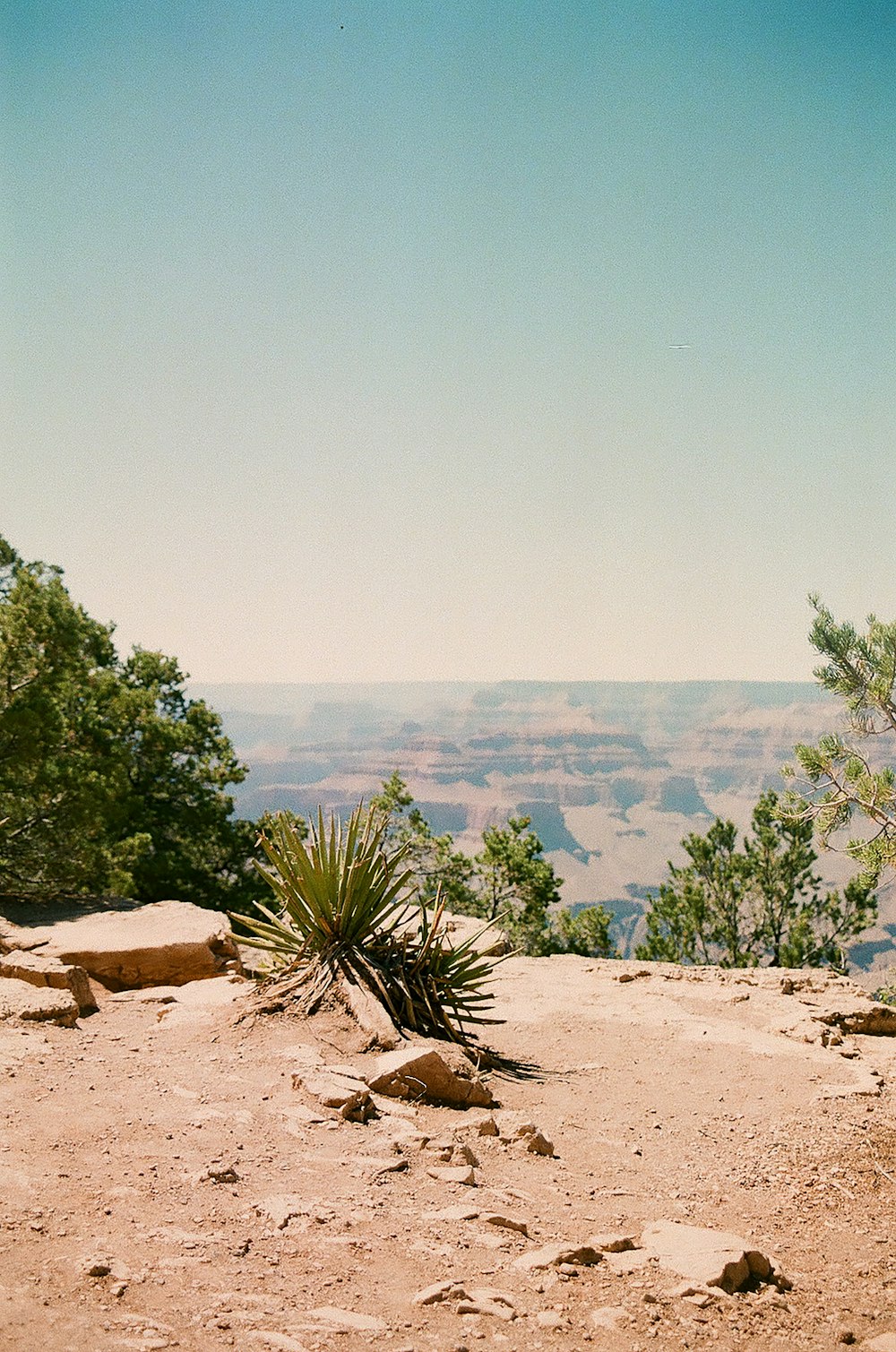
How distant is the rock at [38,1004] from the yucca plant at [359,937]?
1531 millimetres

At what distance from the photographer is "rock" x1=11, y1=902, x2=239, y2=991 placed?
9.56 meters

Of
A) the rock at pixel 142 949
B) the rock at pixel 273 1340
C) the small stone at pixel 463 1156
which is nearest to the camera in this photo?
the rock at pixel 273 1340

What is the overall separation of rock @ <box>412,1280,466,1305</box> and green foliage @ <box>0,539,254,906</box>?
13264 mm

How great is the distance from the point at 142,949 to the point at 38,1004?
9.83 ft

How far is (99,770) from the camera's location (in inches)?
685

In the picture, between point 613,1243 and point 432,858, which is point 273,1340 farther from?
point 432,858

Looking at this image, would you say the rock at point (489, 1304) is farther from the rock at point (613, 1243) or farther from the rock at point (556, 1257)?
the rock at point (613, 1243)

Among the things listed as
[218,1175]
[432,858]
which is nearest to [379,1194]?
[218,1175]

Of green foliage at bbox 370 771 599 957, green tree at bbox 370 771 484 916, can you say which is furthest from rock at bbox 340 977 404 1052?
green tree at bbox 370 771 484 916

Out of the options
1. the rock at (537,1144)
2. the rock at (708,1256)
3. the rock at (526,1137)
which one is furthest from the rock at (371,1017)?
the rock at (708,1256)

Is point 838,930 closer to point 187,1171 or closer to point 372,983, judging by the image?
point 372,983

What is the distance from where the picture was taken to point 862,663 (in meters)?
15.6

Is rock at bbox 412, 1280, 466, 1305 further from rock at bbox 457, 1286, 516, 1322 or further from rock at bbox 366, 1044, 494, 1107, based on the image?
rock at bbox 366, 1044, 494, 1107

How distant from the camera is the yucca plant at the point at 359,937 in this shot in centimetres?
718
